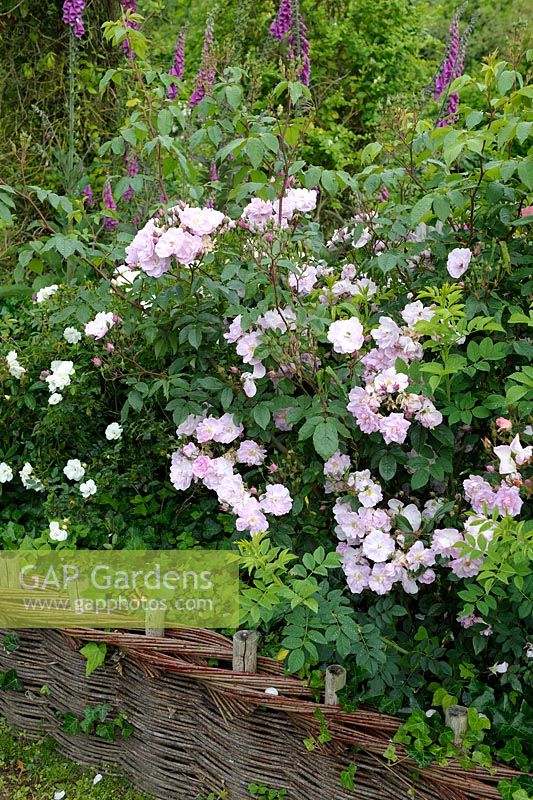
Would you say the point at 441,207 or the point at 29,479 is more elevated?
the point at 441,207

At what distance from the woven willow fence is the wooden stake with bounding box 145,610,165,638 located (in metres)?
0.02

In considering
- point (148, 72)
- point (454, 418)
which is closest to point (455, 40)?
point (148, 72)

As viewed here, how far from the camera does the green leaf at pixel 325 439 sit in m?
1.96

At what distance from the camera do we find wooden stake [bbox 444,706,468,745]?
2002mm

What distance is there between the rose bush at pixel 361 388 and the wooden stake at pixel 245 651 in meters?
0.07

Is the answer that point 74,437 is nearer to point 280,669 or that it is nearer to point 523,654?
point 280,669

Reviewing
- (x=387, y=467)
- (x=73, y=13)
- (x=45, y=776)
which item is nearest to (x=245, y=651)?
(x=387, y=467)

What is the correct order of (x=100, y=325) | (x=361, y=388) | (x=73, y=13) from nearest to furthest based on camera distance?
(x=361, y=388)
(x=100, y=325)
(x=73, y=13)

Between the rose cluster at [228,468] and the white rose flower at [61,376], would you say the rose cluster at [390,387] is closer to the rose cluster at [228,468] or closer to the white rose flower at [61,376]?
the rose cluster at [228,468]

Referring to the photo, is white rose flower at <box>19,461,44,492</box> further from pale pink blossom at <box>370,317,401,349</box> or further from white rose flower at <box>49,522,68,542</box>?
pale pink blossom at <box>370,317,401,349</box>

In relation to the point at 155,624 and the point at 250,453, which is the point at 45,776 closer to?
the point at 155,624

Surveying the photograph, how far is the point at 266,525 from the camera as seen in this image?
2.19 metres

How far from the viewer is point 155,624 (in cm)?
237

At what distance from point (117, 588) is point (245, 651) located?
1.71ft
